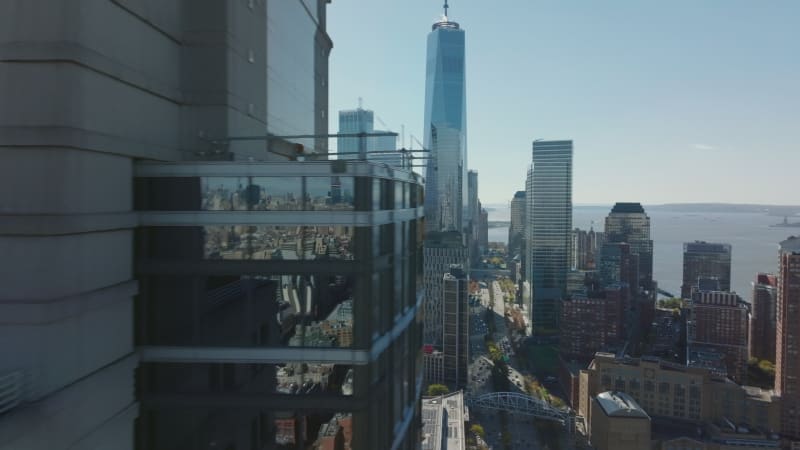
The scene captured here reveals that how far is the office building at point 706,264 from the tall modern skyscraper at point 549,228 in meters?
17.0

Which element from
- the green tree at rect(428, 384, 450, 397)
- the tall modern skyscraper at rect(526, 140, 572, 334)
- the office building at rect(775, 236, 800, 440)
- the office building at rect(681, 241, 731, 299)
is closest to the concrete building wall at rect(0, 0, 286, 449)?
the green tree at rect(428, 384, 450, 397)

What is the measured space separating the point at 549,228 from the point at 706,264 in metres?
21.5

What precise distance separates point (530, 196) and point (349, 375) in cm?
7413

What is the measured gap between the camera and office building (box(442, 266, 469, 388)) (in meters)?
40.2

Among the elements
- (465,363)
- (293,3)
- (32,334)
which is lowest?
(465,363)

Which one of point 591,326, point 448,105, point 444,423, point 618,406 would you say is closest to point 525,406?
point 618,406

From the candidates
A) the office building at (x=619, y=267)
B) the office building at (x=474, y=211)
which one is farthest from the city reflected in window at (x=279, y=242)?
the office building at (x=474, y=211)

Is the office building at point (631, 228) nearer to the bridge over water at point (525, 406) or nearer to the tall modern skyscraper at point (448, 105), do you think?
the tall modern skyscraper at point (448, 105)

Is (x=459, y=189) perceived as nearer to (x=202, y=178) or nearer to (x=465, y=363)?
(x=465, y=363)

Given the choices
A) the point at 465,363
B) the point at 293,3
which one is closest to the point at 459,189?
the point at 465,363

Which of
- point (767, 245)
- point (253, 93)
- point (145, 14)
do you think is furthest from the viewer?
point (767, 245)

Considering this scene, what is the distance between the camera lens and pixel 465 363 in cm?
4244

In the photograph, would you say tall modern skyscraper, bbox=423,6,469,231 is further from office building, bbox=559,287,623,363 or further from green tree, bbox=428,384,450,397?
green tree, bbox=428,384,450,397

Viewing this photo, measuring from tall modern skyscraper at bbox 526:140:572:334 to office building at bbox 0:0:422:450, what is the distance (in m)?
58.3
